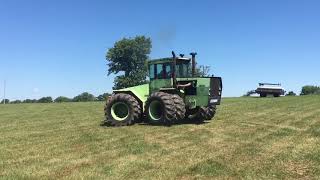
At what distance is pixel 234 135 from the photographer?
16328 millimetres

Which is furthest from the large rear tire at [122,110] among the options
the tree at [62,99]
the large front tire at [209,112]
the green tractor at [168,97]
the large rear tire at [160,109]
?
the tree at [62,99]

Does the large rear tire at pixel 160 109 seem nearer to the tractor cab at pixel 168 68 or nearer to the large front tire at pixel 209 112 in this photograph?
the tractor cab at pixel 168 68

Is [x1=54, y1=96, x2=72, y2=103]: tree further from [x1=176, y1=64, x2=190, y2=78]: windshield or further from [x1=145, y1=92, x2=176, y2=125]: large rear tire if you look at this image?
[x1=145, y1=92, x2=176, y2=125]: large rear tire

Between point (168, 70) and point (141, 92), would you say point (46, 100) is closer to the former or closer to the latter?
point (141, 92)

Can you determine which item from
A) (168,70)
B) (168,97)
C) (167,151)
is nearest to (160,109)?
(168,97)

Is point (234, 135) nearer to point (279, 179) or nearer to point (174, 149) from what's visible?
point (174, 149)

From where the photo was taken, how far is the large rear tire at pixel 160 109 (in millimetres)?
19422

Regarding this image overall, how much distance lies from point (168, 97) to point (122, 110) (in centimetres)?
255

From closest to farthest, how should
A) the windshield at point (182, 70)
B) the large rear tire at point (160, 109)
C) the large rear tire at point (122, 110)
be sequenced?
the large rear tire at point (160, 109) → the large rear tire at point (122, 110) → the windshield at point (182, 70)

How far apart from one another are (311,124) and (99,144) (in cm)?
835

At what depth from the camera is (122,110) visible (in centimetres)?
2128

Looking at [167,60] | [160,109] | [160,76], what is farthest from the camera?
[160,76]

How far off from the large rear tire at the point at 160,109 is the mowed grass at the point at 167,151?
505 mm

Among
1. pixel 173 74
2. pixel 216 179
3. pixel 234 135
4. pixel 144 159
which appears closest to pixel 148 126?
pixel 173 74
